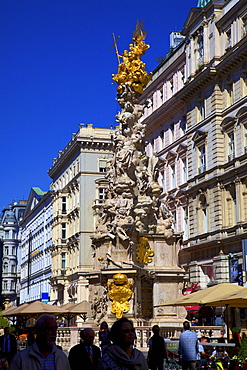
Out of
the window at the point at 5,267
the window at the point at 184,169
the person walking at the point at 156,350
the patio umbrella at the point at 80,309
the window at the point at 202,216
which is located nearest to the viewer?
the person walking at the point at 156,350

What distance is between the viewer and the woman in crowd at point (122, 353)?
6.41 metres

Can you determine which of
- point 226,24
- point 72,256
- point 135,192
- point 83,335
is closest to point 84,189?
point 72,256

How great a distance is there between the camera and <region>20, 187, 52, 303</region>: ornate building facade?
8331cm

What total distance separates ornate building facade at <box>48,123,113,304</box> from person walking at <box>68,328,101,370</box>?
52.8 m

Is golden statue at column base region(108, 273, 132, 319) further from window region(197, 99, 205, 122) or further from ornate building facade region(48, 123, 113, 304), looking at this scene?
ornate building facade region(48, 123, 113, 304)

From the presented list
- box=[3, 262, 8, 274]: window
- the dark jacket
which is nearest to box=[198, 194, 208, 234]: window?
the dark jacket

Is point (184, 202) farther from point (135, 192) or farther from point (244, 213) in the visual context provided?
point (135, 192)

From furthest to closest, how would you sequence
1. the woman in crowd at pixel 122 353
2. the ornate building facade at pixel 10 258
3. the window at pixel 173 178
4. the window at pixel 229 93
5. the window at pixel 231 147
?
the ornate building facade at pixel 10 258 → the window at pixel 173 178 → the window at pixel 229 93 → the window at pixel 231 147 → the woman in crowd at pixel 122 353

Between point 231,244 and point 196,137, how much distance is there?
911 cm

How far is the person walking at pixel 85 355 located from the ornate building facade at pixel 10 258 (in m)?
112

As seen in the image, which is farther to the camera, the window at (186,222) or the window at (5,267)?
the window at (5,267)

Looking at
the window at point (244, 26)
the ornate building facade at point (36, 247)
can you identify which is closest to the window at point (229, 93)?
the window at point (244, 26)

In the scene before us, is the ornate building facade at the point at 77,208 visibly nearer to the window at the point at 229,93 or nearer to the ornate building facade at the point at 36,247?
the ornate building facade at the point at 36,247

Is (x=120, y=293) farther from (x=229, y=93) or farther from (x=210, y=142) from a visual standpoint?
(x=229, y=93)
